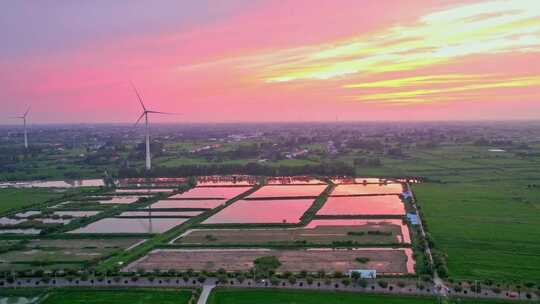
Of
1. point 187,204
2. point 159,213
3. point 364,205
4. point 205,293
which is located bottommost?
point 205,293

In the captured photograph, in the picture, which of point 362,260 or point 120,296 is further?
point 362,260

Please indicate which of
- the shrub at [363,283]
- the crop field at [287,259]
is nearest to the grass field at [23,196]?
the crop field at [287,259]

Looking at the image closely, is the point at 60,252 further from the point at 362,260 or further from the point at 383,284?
the point at 383,284

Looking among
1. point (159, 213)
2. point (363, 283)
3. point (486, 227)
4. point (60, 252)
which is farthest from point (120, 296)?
point (486, 227)

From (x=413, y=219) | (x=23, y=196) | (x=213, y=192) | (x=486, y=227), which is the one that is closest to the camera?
(x=486, y=227)

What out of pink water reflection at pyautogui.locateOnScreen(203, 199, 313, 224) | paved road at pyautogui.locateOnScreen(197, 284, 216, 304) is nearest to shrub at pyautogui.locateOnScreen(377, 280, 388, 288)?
paved road at pyautogui.locateOnScreen(197, 284, 216, 304)

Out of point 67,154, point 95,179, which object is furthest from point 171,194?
point 67,154
